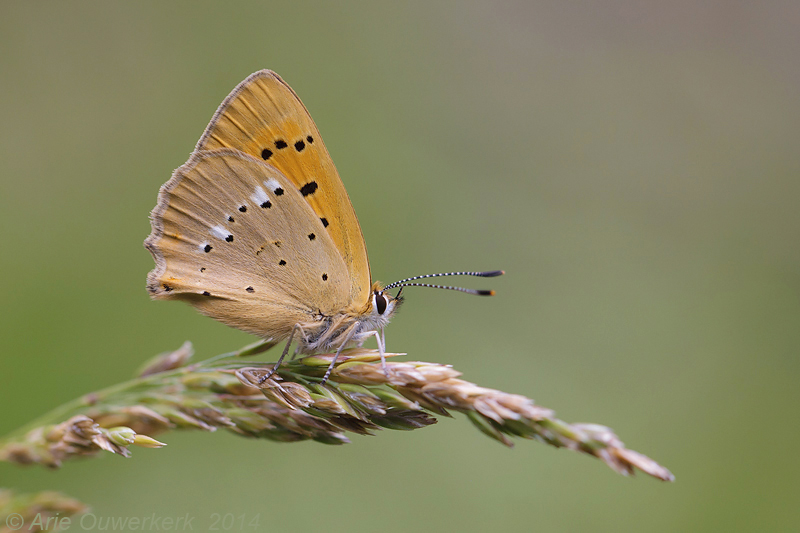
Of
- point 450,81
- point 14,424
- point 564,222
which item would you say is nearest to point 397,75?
point 450,81

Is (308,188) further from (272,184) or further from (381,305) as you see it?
(381,305)

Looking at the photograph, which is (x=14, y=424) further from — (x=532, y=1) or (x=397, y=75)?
(x=532, y=1)

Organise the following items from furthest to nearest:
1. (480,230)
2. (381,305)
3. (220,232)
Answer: (480,230), (381,305), (220,232)

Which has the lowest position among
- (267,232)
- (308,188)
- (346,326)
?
(346,326)

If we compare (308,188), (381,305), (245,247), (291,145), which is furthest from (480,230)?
(245,247)

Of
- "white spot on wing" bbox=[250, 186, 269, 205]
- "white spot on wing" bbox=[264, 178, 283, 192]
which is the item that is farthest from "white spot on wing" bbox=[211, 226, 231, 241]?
"white spot on wing" bbox=[264, 178, 283, 192]
